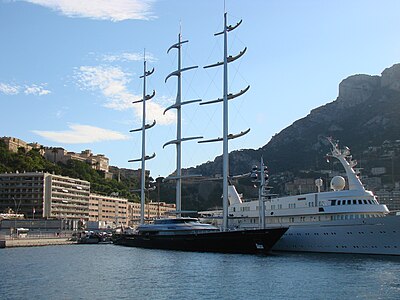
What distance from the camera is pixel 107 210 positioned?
184625mm

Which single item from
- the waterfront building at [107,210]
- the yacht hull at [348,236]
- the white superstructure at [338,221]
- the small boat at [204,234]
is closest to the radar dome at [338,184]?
the white superstructure at [338,221]

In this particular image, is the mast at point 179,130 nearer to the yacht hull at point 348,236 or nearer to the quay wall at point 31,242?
the yacht hull at point 348,236

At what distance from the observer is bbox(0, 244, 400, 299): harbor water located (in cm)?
3225

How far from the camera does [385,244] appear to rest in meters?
52.4

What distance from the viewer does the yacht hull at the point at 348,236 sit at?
5181 centimetres

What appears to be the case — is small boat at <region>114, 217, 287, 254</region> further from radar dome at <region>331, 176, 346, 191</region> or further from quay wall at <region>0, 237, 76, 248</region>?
quay wall at <region>0, 237, 76, 248</region>

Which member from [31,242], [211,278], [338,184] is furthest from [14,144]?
[211,278]

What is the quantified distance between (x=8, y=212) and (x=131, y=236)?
78.3 m

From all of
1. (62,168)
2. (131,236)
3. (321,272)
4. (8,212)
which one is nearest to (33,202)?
(8,212)

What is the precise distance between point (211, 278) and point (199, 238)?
84.8ft

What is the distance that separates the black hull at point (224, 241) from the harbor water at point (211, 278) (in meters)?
4.51

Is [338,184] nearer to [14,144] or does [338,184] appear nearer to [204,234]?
[204,234]

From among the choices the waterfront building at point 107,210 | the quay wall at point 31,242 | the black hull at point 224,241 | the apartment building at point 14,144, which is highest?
the apartment building at point 14,144

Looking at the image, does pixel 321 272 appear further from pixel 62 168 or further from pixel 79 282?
pixel 62 168
